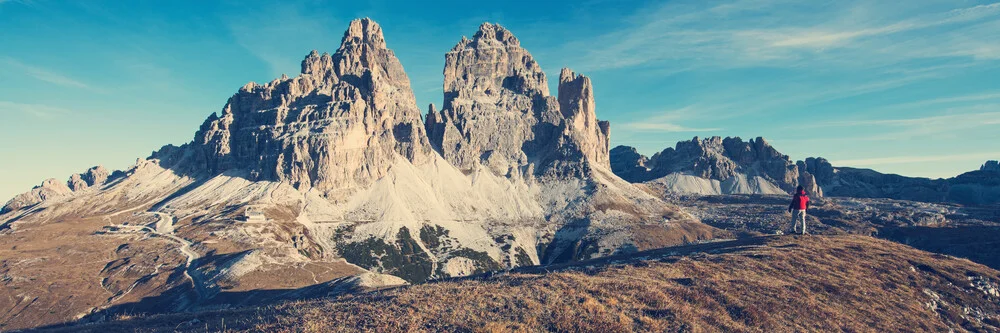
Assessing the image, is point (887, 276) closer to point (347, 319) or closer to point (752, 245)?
point (752, 245)

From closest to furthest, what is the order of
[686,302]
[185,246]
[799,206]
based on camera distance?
[686,302]
[799,206]
[185,246]

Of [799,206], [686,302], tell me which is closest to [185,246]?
[799,206]

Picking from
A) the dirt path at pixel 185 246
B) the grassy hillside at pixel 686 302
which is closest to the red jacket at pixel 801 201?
the grassy hillside at pixel 686 302

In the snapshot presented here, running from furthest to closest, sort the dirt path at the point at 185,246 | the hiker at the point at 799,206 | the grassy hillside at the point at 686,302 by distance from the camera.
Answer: the dirt path at the point at 185,246 < the hiker at the point at 799,206 < the grassy hillside at the point at 686,302

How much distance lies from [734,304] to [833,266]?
1727cm

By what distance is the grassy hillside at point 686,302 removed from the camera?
82.2ft

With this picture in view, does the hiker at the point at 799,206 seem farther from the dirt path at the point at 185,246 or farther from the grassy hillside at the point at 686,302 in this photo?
the dirt path at the point at 185,246

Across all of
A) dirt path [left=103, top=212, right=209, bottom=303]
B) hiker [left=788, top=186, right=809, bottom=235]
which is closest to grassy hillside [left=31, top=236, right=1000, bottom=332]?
hiker [left=788, top=186, right=809, bottom=235]

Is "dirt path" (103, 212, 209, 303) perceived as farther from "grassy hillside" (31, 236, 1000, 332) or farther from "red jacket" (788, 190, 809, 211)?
"red jacket" (788, 190, 809, 211)

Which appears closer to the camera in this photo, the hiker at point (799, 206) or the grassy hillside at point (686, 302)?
the grassy hillside at point (686, 302)

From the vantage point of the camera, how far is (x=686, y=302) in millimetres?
28578

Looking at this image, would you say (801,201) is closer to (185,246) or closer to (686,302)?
(686,302)

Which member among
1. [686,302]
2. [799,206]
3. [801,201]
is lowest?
[686,302]

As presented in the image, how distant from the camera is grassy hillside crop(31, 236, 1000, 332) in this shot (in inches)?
987
